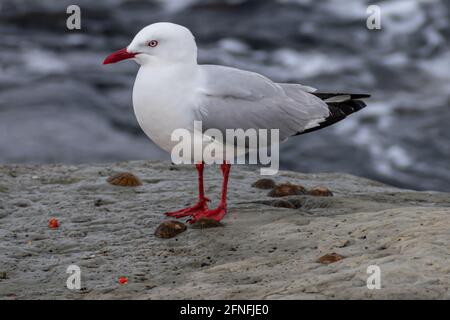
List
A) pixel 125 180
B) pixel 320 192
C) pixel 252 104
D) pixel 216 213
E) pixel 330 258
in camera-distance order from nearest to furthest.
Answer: pixel 330 258 → pixel 216 213 → pixel 252 104 → pixel 320 192 → pixel 125 180

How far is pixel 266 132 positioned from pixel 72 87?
7.60 m

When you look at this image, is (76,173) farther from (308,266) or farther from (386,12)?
(386,12)

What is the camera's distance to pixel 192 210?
5773 millimetres

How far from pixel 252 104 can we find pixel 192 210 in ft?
2.78

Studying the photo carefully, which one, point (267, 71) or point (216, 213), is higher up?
point (267, 71)

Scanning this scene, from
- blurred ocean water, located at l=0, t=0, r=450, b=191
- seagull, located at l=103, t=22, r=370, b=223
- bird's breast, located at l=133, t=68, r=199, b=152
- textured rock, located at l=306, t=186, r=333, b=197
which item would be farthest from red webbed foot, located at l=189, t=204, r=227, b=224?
blurred ocean water, located at l=0, t=0, r=450, b=191

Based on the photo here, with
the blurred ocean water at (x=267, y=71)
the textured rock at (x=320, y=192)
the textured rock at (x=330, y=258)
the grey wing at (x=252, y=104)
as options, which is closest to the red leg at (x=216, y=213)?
the grey wing at (x=252, y=104)

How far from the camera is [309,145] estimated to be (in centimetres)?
1166


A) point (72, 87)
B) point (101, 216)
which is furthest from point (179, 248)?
point (72, 87)

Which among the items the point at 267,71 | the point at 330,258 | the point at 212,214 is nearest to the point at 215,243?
the point at 212,214

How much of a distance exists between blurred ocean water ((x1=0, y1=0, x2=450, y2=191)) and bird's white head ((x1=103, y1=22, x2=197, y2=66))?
18.8ft

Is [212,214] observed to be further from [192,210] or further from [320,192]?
[320,192]

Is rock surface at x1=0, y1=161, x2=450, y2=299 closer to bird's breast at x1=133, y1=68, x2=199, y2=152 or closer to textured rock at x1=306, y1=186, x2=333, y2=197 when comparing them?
textured rock at x1=306, y1=186, x2=333, y2=197
